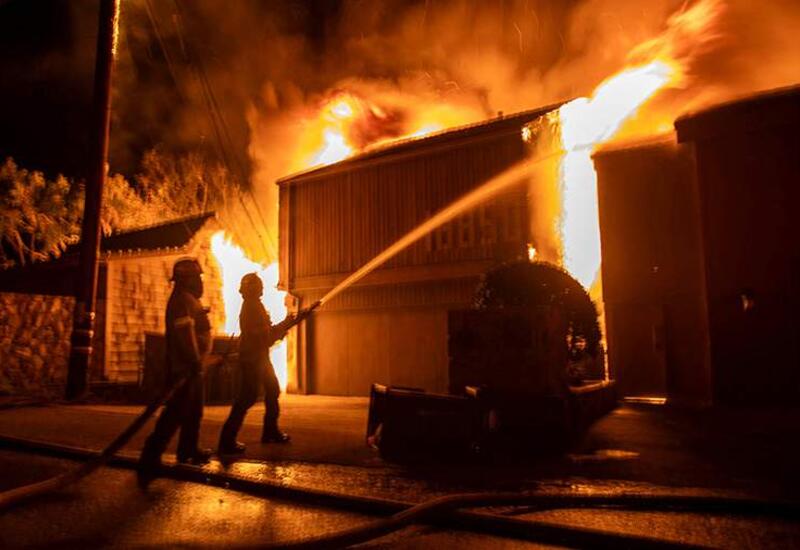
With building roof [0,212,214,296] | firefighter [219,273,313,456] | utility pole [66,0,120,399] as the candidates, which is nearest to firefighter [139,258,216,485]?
firefighter [219,273,313,456]

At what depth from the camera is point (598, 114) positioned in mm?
15172

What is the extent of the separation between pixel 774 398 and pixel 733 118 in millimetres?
5151

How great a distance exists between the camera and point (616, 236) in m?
13.3

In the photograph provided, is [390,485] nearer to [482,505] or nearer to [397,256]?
[482,505]

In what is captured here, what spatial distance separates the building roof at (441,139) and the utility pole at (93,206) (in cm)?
577

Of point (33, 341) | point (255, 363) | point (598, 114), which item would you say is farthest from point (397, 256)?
point (33, 341)

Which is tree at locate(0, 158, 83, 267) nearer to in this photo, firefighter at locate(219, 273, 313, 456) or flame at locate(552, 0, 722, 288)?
firefighter at locate(219, 273, 313, 456)

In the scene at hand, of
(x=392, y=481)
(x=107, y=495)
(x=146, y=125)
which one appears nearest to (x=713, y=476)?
(x=392, y=481)

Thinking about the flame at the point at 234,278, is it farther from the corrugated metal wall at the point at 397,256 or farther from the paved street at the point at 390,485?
the paved street at the point at 390,485

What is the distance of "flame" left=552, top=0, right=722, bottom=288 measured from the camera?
14.0 meters

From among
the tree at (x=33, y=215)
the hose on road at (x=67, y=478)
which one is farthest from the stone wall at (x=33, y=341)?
the hose on road at (x=67, y=478)

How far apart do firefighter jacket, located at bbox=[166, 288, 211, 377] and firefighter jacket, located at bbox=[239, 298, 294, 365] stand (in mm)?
778

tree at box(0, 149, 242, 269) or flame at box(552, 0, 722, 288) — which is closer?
flame at box(552, 0, 722, 288)

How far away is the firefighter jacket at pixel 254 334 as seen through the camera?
7371 mm
